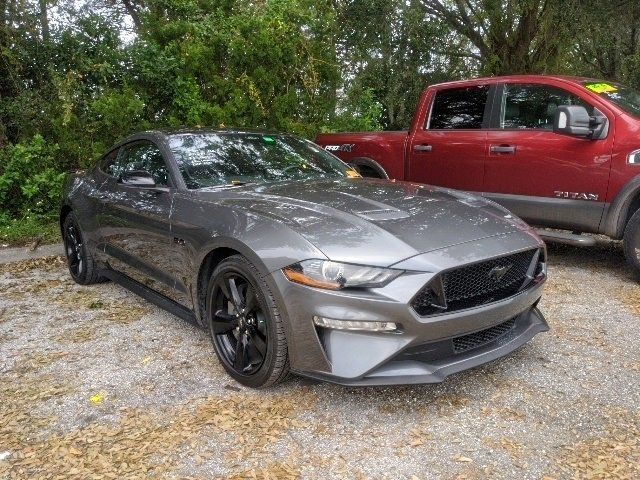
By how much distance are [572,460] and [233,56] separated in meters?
6.96

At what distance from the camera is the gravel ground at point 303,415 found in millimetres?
2520

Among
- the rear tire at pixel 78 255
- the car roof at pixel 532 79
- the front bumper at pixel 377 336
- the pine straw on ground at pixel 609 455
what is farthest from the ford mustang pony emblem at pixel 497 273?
the rear tire at pixel 78 255

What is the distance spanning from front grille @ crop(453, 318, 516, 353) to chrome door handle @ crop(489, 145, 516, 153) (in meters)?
2.74

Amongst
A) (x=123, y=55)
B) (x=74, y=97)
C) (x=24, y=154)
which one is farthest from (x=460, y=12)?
(x=24, y=154)

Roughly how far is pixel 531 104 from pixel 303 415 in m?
4.05

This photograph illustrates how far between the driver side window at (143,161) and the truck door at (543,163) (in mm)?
3214

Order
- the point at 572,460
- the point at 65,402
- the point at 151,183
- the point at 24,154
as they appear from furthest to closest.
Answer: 1. the point at 24,154
2. the point at 151,183
3. the point at 65,402
4. the point at 572,460

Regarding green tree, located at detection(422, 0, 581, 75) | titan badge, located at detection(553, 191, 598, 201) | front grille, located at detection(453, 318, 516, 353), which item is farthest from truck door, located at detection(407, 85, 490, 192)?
green tree, located at detection(422, 0, 581, 75)

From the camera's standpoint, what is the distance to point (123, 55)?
26.7 feet

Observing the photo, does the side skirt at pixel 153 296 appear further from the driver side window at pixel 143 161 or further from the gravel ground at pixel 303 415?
the driver side window at pixel 143 161

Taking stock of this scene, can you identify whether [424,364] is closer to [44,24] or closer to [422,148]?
[422,148]

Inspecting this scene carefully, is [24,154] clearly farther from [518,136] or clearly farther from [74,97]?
[518,136]

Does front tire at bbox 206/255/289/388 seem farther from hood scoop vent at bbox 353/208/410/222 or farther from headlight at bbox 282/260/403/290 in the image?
hood scoop vent at bbox 353/208/410/222

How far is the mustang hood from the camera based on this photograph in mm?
2799
